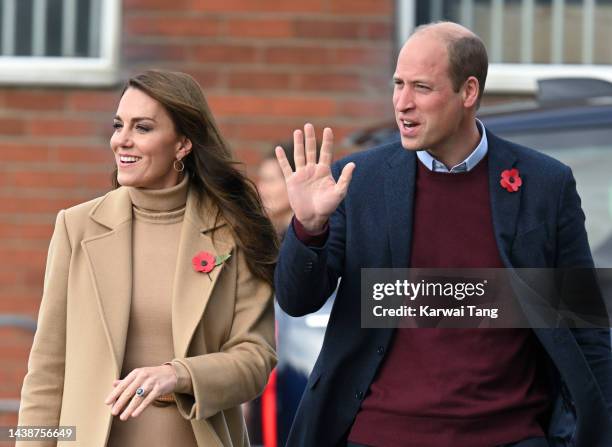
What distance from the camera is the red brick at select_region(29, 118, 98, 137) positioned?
8.89 m

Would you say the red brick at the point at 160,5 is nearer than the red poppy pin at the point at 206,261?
No

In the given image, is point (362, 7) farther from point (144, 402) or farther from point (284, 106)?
point (144, 402)

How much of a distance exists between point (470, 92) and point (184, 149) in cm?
80

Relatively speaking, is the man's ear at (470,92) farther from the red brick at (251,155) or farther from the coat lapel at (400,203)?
the red brick at (251,155)

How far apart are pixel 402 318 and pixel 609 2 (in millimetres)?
5847

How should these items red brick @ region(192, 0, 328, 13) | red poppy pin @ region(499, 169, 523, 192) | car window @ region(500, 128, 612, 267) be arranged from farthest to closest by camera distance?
red brick @ region(192, 0, 328, 13) → car window @ region(500, 128, 612, 267) → red poppy pin @ region(499, 169, 523, 192)

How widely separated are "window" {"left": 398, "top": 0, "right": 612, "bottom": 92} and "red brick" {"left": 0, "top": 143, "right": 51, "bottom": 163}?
2.42 m

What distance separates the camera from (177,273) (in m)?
4.12

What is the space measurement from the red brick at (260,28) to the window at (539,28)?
3.15ft

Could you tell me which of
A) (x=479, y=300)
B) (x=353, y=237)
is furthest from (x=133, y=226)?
(x=479, y=300)

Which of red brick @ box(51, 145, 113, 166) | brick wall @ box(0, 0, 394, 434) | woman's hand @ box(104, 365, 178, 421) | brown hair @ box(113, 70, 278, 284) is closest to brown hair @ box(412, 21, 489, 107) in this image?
brown hair @ box(113, 70, 278, 284)

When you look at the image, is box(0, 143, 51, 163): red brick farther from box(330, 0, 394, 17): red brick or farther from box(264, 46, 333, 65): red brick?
box(330, 0, 394, 17): red brick

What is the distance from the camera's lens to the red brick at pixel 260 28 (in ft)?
28.8

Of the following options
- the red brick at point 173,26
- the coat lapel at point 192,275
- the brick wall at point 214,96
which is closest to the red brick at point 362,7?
the brick wall at point 214,96
